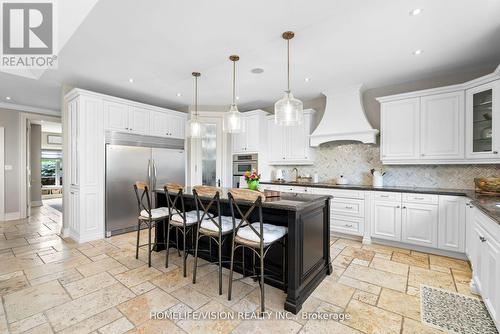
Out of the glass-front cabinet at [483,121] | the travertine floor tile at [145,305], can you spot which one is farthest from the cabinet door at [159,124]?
the glass-front cabinet at [483,121]

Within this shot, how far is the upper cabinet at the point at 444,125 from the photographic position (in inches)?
114

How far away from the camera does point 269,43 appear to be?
269 cm

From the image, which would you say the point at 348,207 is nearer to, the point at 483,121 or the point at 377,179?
the point at 377,179

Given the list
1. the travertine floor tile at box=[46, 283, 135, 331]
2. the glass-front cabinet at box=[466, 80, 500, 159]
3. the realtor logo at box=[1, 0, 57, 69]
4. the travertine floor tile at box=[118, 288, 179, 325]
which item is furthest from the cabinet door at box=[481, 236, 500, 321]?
the realtor logo at box=[1, 0, 57, 69]

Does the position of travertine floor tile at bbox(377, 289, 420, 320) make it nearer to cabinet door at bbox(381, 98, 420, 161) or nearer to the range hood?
cabinet door at bbox(381, 98, 420, 161)

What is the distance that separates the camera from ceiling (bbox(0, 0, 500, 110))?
6.93ft

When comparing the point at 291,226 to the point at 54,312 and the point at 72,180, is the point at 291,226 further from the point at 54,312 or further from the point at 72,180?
the point at 72,180

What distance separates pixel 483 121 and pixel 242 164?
4.05m

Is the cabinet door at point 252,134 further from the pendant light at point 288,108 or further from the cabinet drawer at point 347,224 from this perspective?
the pendant light at point 288,108

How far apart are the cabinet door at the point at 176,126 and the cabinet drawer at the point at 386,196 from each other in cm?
412

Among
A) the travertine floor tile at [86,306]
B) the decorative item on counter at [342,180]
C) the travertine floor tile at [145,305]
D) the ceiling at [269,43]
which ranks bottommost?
the travertine floor tile at [145,305]

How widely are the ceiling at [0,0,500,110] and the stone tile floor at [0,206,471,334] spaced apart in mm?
2719

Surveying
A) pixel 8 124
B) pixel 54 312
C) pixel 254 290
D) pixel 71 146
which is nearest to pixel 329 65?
pixel 254 290

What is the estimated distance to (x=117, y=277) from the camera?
8.36 feet
